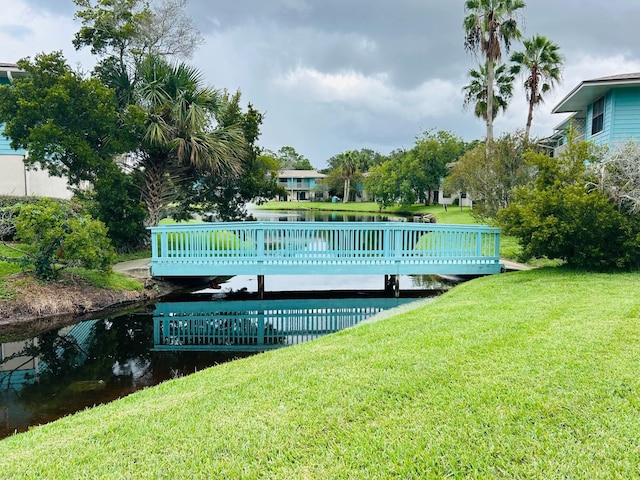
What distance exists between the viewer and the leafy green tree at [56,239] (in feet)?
30.0

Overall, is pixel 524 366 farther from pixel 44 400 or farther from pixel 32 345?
pixel 32 345

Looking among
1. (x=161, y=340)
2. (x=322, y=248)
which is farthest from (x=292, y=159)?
(x=161, y=340)

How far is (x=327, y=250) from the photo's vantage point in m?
11.5

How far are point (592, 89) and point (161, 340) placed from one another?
1772 cm

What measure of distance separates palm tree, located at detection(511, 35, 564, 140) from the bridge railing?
16659mm

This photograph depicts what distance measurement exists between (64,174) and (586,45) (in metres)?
21.4

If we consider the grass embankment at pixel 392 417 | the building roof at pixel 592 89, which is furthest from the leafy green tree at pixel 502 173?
the grass embankment at pixel 392 417

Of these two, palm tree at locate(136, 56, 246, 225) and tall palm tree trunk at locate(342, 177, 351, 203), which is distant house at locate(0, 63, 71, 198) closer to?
palm tree at locate(136, 56, 246, 225)

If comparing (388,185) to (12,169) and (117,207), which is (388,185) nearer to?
(12,169)

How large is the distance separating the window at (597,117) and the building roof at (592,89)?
24 centimetres

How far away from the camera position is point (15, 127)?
39.0ft

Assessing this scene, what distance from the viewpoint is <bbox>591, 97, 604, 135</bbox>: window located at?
56.7ft

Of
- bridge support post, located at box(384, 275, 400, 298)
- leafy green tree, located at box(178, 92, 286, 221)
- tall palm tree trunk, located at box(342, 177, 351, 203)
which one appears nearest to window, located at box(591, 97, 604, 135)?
bridge support post, located at box(384, 275, 400, 298)

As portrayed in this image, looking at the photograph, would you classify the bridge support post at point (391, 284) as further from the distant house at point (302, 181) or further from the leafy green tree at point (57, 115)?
the distant house at point (302, 181)
